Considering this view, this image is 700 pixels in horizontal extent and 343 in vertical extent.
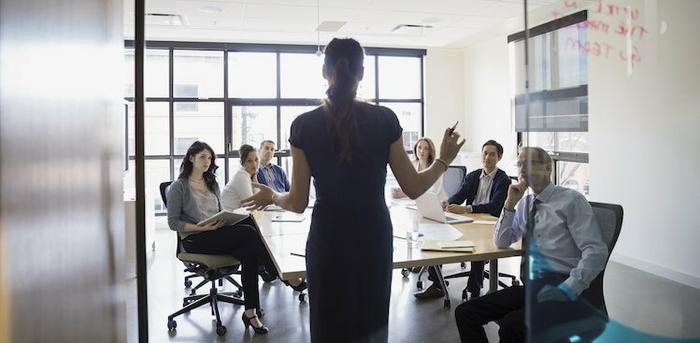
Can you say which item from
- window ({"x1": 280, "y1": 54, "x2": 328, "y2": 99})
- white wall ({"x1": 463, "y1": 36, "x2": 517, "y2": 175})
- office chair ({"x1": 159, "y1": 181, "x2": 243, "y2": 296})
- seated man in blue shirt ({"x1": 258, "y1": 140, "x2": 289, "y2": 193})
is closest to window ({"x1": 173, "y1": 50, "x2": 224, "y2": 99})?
window ({"x1": 280, "y1": 54, "x2": 328, "y2": 99})

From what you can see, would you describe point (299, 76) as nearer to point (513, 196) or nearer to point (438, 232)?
point (438, 232)

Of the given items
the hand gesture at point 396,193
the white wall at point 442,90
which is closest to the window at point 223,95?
the white wall at point 442,90

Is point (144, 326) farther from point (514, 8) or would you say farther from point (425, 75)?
point (425, 75)

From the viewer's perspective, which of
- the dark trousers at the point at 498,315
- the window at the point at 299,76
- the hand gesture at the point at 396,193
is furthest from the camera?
the window at the point at 299,76

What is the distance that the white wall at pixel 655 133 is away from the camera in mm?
1152

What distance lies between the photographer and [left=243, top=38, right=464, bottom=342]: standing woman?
4.86 feet

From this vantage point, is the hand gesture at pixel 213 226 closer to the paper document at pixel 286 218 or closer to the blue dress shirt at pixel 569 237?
the paper document at pixel 286 218

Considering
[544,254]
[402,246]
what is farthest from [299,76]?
[544,254]

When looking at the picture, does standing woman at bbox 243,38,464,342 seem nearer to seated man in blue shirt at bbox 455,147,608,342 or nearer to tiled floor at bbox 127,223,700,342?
seated man in blue shirt at bbox 455,147,608,342

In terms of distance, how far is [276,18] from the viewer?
19.5 feet

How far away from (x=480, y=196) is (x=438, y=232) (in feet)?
4.35

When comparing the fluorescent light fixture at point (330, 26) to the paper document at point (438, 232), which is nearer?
the paper document at point (438, 232)

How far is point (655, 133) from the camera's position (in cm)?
135

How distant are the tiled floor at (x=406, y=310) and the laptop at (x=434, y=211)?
2.26 feet
